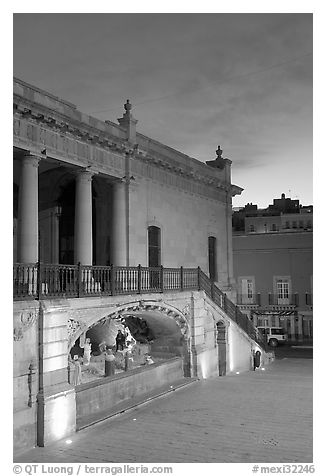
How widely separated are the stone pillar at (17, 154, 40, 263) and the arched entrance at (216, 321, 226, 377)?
33.3 feet

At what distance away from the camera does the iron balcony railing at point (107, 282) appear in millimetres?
13336

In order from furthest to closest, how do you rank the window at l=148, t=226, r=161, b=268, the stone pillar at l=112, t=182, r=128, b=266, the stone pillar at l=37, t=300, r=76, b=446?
the window at l=148, t=226, r=161, b=268
the stone pillar at l=112, t=182, r=128, b=266
the stone pillar at l=37, t=300, r=76, b=446

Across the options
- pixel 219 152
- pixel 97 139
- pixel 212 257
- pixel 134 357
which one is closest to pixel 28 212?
pixel 97 139

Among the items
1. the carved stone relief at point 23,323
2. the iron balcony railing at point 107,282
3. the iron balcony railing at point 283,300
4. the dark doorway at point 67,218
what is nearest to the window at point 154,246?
the iron balcony railing at point 107,282

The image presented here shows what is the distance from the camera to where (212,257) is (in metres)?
30.2

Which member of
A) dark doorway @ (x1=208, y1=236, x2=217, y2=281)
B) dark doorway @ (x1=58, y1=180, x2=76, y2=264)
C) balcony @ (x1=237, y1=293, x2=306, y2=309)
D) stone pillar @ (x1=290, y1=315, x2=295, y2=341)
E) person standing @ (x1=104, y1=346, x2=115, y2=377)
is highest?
dark doorway @ (x1=58, y1=180, x2=76, y2=264)

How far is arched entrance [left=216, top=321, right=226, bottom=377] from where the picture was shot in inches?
937

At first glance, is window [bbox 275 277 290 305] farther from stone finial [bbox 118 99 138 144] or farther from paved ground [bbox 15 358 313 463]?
stone finial [bbox 118 99 138 144]

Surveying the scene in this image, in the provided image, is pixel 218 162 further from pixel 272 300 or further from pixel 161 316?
pixel 161 316

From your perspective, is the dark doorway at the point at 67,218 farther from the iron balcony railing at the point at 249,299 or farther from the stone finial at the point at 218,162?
the iron balcony railing at the point at 249,299

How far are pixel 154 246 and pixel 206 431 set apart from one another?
1169cm

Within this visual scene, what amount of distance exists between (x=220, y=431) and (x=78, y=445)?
3.70 m

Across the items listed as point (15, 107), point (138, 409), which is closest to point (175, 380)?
point (138, 409)

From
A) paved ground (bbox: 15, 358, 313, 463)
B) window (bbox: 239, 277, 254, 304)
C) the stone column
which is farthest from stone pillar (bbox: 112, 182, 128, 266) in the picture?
the stone column
